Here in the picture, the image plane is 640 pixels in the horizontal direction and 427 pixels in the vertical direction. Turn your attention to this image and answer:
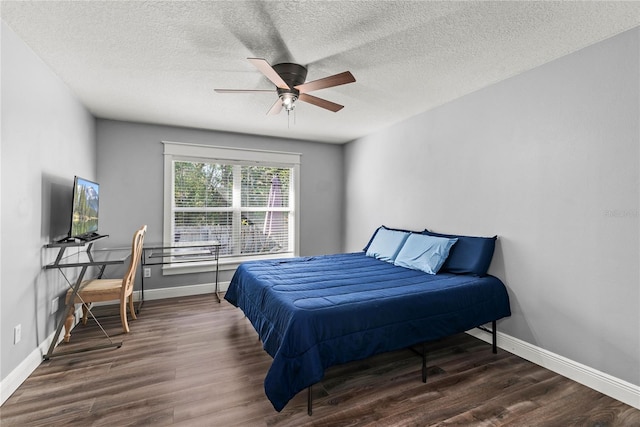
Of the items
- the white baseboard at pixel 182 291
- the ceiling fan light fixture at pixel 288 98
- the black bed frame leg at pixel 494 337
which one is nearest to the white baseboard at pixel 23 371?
the white baseboard at pixel 182 291

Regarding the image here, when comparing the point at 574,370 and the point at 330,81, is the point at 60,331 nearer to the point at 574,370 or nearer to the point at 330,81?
the point at 330,81

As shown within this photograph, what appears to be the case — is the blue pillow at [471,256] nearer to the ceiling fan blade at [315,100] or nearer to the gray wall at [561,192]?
the gray wall at [561,192]

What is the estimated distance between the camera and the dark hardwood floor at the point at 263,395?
1880 mm

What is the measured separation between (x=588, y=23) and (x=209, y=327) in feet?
13.3

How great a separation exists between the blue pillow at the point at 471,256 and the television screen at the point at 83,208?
3.51 m

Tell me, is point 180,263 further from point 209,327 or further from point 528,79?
point 528,79

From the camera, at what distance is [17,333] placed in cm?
220

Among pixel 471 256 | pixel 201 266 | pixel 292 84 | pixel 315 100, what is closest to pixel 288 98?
pixel 292 84

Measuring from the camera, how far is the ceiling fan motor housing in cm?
248

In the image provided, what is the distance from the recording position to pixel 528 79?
2.68m

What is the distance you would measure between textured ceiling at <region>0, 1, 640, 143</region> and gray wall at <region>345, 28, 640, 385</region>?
26cm

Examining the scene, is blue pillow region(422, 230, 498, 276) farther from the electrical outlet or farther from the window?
the electrical outlet

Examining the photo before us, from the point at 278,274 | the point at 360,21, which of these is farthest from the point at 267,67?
the point at 278,274

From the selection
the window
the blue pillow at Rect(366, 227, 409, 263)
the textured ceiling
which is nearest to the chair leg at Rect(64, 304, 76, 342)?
the window
